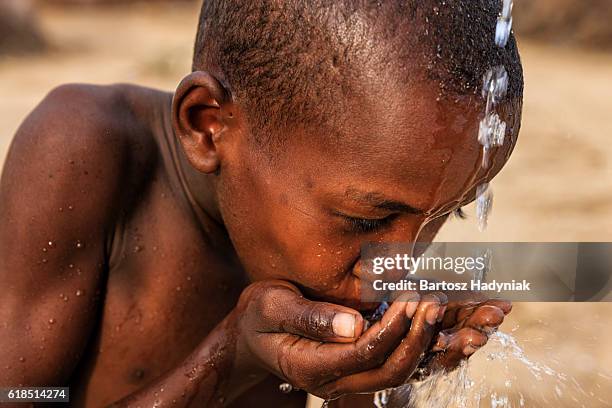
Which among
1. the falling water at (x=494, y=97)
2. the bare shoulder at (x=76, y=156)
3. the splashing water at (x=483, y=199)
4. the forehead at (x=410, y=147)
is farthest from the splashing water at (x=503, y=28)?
the bare shoulder at (x=76, y=156)

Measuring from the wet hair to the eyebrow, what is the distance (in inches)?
5.2

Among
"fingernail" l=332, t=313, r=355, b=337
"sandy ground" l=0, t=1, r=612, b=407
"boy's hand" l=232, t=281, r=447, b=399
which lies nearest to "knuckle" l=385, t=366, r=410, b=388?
"boy's hand" l=232, t=281, r=447, b=399

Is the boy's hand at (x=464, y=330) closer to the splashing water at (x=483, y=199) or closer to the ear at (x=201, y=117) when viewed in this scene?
the splashing water at (x=483, y=199)

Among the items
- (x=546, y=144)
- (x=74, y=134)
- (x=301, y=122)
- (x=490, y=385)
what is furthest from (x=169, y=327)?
(x=546, y=144)

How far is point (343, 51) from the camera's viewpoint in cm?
162

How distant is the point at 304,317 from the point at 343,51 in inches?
16.8

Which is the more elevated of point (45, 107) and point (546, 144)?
A: point (546, 144)

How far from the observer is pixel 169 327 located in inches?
83.4

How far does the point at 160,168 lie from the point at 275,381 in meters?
0.57

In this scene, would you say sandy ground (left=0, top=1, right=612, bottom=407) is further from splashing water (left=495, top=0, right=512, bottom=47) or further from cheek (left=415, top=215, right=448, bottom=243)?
splashing water (left=495, top=0, right=512, bottom=47)

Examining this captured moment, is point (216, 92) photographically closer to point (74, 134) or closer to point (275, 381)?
point (74, 134)

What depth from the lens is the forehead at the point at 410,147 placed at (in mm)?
1604

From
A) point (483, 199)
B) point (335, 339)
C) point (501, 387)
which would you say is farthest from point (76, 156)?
point (501, 387)

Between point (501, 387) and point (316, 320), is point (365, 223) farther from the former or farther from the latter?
point (501, 387)
